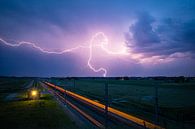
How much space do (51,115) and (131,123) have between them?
9975 millimetres

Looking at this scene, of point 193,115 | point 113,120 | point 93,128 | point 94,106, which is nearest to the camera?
point 93,128

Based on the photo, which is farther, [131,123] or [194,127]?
[194,127]

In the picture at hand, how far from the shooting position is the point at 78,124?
17797 mm

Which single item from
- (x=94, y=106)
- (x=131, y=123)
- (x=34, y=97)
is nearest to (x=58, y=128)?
(x=131, y=123)

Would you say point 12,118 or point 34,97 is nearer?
point 12,118

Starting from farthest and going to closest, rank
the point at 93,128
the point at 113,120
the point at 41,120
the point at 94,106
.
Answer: the point at 94,106, the point at 41,120, the point at 113,120, the point at 93,128

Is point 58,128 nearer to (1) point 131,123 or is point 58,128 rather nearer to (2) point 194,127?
(1) point 131,123

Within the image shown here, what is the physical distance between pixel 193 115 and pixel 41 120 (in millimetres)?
16822

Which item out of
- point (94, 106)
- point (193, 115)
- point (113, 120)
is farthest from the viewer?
point (94, 106)

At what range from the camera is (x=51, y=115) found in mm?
22391

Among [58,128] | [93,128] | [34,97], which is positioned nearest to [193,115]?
[93,128]

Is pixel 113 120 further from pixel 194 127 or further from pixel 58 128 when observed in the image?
pixel 194 127

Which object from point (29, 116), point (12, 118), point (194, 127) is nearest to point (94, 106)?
point (29, 116)

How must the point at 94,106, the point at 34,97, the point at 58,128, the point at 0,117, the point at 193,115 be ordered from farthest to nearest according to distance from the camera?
the point at 34,97 < the point at 94,106 < the point at 193,115 < the point at 0,117 < the point at 58,128
